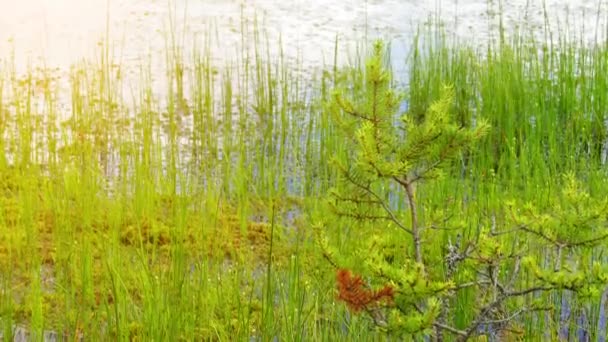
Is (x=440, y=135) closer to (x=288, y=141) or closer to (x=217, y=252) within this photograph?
(x=217, y=252)

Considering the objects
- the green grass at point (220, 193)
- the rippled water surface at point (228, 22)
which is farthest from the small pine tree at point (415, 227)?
the rippled water surface at point (228, 22)

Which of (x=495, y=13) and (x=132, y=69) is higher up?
(x=495, y=13)

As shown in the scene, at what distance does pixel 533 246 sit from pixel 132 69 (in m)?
3.93

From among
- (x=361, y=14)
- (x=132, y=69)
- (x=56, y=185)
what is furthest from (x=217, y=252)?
(x=361, y=14)

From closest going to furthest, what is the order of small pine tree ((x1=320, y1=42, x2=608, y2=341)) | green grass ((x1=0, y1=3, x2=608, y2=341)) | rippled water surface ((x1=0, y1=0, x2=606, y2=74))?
small pine tree ((x1=320, y1=42, x2=608, y2=341)) < green grass ((x1=0, y1=3, x2=608, y2=341)) < rippled water surface ((x1=0, y1=0, x2=606, y2=74))

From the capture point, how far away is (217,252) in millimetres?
3297

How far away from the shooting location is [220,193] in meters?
3.52

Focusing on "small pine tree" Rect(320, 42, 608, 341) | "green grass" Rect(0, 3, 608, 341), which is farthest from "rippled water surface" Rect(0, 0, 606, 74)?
"small pine tree" Rect(320, 42, 608, 341)

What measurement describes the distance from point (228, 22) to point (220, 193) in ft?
15.3

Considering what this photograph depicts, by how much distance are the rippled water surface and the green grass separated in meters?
0.54

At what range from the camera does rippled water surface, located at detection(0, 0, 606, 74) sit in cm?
710

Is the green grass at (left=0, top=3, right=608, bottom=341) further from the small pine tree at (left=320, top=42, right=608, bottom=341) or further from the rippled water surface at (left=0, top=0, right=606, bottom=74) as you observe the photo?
the rippled water surface at (left=0, top=0, right=606, bottom=74)

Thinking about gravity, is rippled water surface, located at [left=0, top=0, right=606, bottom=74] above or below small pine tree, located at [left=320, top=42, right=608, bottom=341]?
above

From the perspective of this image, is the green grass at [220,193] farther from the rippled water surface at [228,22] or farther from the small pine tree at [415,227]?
the rippled water surface at [228,22]
